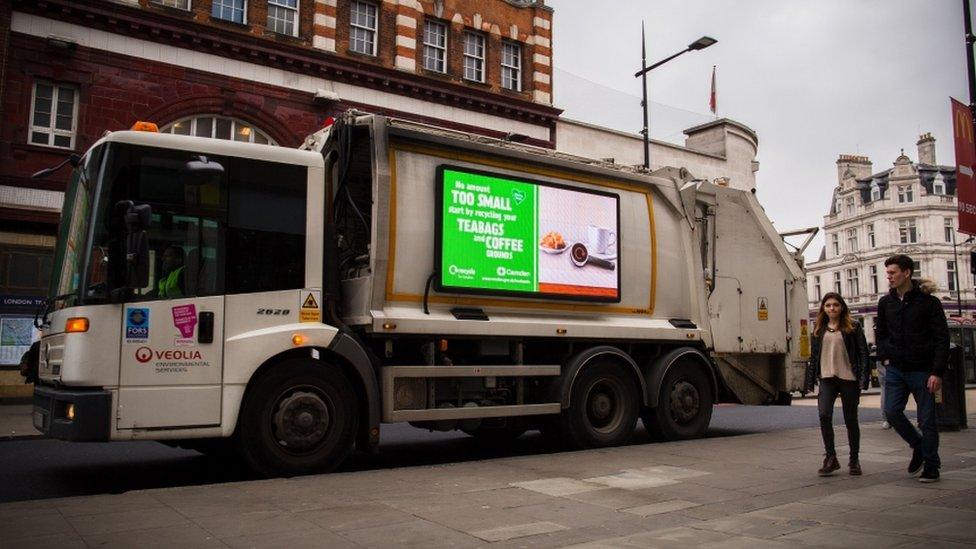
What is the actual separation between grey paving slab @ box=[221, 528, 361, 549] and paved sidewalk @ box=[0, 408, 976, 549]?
0.01 meters

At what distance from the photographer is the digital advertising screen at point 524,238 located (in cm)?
834

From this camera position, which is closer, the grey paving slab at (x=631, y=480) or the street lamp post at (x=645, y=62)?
the grey paving slab at (x=631, y=480)

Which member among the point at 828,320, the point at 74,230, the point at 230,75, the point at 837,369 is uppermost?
the point at 230,75

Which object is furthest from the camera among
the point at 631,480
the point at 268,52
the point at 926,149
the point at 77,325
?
the point at 926,149

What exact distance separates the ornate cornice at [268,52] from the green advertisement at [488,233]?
13512 mm

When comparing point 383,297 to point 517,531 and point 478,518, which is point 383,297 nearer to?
point 478,518

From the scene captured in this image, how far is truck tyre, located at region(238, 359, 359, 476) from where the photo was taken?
6910 mm

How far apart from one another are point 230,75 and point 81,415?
1528 centimetres

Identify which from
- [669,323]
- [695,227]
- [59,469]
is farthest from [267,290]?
[695,227]

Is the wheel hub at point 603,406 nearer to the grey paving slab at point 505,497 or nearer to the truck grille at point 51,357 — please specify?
the grey paving slab at point 505,497

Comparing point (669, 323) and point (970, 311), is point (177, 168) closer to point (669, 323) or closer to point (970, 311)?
point (669, 323)

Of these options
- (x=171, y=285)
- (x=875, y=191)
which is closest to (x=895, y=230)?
(x=875, y=191)

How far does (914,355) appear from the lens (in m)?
6.88

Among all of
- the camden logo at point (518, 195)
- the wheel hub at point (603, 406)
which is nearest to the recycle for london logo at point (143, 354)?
the camden logo at point (518, 195)
